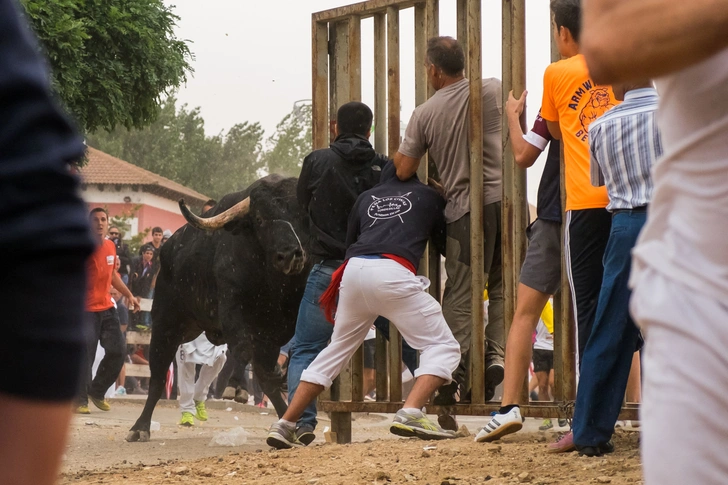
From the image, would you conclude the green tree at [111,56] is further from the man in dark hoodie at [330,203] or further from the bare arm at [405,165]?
the bare arm at [405,165]

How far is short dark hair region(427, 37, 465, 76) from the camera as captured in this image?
6.86 metres

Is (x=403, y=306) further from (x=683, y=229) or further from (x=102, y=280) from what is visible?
(x=102, y=280)

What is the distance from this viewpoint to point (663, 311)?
1.52m

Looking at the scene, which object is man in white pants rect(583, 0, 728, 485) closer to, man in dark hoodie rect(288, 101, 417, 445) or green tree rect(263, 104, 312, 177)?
man in dark hoodie rect(288, 101, 417, 445)

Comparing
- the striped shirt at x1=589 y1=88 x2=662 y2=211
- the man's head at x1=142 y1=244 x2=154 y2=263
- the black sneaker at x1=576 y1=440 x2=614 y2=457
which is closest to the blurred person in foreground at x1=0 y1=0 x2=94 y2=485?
the striped shirt at x1=589 y1=88 x2=662 y2=211

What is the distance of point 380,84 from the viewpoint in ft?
25.3

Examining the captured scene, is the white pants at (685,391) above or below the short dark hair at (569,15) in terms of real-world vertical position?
below

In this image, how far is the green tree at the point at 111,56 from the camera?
1557 centimetres

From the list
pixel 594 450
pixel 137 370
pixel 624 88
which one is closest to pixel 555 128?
pixel 624 88

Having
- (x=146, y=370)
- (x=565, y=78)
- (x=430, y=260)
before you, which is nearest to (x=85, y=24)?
(x=146, y=370)

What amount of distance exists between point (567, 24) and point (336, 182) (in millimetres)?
2414

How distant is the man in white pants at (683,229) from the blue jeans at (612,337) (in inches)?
137

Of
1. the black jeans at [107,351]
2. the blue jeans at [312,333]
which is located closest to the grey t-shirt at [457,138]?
the blue jeans at [312,333]

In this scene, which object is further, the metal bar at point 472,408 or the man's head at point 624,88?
the metal bar at point 472,408
